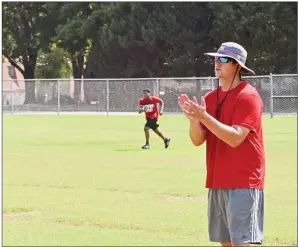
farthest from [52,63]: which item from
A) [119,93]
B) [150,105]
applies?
[150,105]

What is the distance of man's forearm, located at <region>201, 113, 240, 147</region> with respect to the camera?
5.33 m

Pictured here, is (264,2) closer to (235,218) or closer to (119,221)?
(119,221)

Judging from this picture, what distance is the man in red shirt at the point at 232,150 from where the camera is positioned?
548 centimetres

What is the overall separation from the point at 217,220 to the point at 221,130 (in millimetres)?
793

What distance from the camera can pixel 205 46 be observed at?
2168 inches

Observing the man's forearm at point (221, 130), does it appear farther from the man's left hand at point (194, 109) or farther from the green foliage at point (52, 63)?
the green foliage at point (52, 63)

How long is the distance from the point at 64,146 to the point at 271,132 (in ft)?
30.7

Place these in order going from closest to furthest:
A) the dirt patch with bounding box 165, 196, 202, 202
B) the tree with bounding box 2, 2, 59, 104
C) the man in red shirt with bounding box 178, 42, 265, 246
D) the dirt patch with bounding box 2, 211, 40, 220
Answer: the man in red shirt with bounding box 178, 42, 265, 246 → the dirt patch with bounding box 2, 211, 40, 220 → the dirt patch with bounding box 165, 196, 202, 202 → the tree with bounding box 2, 2, 59, 104

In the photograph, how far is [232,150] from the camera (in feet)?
18.2

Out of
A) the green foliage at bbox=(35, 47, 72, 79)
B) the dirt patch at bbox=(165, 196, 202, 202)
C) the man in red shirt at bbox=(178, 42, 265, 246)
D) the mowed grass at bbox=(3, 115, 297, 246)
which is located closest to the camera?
the man in red shirt at bbox=(178, 42, 265, 246)

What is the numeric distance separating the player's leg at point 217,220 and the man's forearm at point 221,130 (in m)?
0.51

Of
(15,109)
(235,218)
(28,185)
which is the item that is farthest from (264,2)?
(235,218)

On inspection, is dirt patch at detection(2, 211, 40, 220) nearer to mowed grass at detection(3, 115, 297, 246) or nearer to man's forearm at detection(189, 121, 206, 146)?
mowed grass at detection(3, 115, 297, 246)

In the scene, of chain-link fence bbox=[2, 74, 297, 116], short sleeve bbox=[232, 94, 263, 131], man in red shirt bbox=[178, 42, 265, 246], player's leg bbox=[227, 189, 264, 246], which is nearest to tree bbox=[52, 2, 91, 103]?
chain-link fence bbox=[2, 74, 297, 116]
